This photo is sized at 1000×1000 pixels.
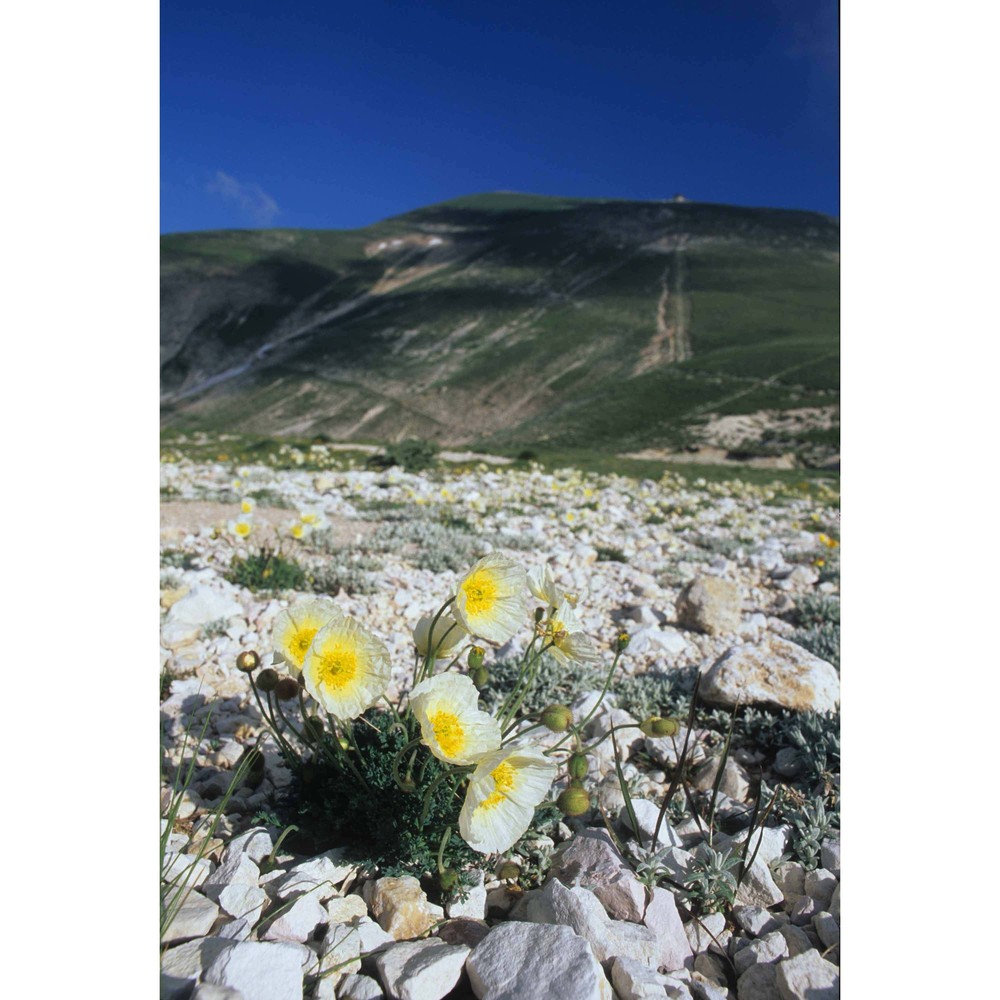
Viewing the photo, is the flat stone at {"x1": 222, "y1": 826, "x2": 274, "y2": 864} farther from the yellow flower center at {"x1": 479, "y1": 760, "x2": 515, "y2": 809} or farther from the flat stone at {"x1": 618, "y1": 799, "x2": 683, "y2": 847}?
the flat stone at {"x1": 618, "y1": 799, "x2": 683, "y2": 847}

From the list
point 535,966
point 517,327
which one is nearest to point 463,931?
point 535,966

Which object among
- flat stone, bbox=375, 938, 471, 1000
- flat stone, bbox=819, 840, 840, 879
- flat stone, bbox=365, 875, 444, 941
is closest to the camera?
flat stone, bbox=375, 938, 471, 1000

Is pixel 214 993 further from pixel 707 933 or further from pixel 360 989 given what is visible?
pixel 707 933

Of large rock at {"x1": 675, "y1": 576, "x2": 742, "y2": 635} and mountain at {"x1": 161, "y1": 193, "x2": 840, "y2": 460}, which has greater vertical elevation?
mountain at {"x1": 161, "y1": 193, "x2": 840, "y2": 460}

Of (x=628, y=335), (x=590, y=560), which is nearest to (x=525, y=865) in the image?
(x=590, y=560)

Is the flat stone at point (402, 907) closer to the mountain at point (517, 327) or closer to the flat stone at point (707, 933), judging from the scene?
the flat stone at point (707, 933)

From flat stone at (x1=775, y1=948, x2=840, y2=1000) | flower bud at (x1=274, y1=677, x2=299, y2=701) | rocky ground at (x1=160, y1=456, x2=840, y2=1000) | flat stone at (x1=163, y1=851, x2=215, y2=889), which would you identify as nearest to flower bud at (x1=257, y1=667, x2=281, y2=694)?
flower bud at (x1=274, y1=677, x2=299, y2=701)
